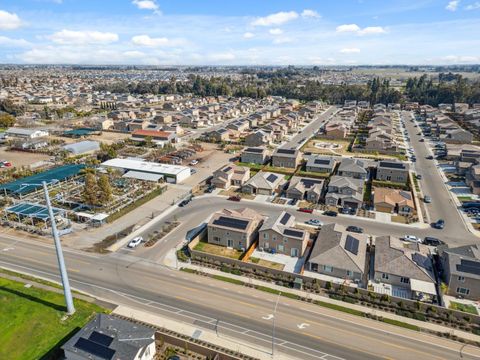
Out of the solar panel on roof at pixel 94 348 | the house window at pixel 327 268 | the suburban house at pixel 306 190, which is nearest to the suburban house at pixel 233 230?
the house window at pixel 327 268

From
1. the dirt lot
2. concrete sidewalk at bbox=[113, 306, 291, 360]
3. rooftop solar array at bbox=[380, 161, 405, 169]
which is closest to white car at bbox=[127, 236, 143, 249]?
concrete sidewalk at bbox=[113, 306, 291, 360]

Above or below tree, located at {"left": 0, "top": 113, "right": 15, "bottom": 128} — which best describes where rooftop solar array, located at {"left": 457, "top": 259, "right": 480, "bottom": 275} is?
below

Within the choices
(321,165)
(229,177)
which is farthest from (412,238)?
(229,177)

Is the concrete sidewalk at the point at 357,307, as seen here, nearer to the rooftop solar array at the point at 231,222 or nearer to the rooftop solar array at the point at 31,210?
the rooftop solar array at the point at 231,222

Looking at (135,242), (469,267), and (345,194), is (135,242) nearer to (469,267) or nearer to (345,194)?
(345,194)

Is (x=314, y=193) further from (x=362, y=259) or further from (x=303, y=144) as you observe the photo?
(x=303, y=144)

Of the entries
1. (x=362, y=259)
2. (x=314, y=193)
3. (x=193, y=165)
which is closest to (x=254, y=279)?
(x=362, y=259)

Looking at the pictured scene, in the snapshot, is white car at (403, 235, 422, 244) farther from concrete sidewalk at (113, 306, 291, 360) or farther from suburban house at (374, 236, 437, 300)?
concrete sidewalk at (113, 306, 291, 360)
